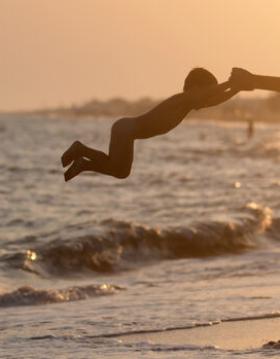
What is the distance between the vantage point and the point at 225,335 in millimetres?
13977

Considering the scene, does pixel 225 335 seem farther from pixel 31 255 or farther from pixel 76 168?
pixel 31 255

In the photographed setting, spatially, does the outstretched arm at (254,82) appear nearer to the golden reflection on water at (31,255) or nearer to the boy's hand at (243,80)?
the boy's hand at (243,80)

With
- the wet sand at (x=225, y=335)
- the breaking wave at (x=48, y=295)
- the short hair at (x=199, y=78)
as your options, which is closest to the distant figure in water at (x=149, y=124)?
the short hair at (x=199, y=78)

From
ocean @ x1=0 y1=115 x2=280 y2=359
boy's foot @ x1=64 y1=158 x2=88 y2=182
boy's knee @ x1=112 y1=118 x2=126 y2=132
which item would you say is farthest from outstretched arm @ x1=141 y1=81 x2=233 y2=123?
ocean @ x1=0 y1=115 x2=280 y2=359

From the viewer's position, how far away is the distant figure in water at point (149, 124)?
1124 centimetres

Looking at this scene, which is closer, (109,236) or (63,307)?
(63,307)

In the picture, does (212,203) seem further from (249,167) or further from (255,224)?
(249,167)

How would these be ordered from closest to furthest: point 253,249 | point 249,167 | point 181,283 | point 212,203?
point 181,283 → point 253,249 → point 212,203 → point 249,167

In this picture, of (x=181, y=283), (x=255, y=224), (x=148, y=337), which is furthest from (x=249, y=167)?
(x=148, y=337)

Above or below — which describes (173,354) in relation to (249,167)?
below

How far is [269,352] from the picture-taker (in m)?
12.2

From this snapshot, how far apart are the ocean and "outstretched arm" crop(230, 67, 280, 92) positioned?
2563 millimetres

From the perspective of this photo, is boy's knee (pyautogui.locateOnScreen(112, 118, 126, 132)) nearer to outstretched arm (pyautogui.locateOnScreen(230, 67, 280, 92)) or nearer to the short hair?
the short hair

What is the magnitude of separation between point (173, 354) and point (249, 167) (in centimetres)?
4886
